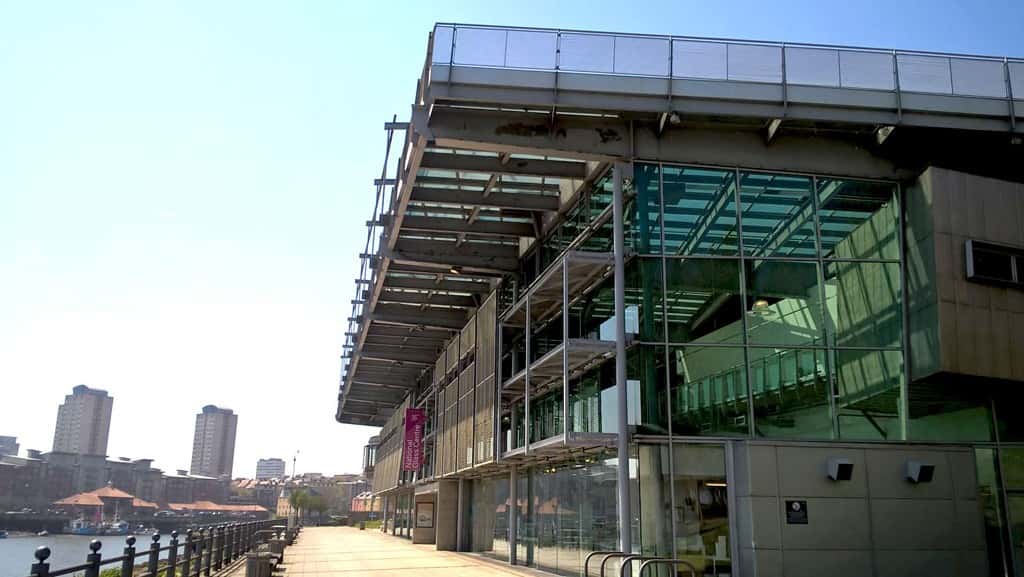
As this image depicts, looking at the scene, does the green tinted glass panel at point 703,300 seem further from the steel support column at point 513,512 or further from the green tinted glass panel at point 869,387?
the steel support column at point 513,512

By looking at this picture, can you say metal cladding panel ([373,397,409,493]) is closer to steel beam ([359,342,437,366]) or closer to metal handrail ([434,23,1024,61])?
steel beam ([359,342,437,366])

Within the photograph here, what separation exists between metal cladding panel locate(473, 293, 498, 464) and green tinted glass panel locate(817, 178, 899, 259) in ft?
36.2

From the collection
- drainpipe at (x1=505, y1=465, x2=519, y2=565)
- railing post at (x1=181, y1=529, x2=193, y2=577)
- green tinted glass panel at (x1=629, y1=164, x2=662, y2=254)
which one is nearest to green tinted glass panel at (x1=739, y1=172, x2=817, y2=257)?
green tinted glass panel at (x1=629, y1=164, x2=662, y2=254)

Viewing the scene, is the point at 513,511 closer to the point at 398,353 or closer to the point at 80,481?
the point at 398,353

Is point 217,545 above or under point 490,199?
under

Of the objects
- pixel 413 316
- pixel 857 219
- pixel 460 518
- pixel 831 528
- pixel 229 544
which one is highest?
pixel 413 316

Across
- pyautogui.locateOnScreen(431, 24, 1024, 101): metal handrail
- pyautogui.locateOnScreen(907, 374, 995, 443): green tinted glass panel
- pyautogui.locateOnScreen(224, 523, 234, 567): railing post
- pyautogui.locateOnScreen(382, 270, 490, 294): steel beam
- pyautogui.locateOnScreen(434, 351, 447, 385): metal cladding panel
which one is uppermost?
pyautogui.locateOnScreen(431, 24, 1024, 101): metal handrail

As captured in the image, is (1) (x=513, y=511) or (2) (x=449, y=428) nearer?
(1) (x=513, y=511)

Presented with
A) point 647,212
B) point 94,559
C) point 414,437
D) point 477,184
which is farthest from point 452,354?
point 94,559

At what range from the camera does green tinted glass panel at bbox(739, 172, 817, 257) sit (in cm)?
1650

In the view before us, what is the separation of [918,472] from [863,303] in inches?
133

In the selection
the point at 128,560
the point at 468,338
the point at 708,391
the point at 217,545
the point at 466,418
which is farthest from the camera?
the point at 468,338

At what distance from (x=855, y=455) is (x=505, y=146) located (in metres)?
9.02

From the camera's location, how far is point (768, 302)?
52.9 feet
